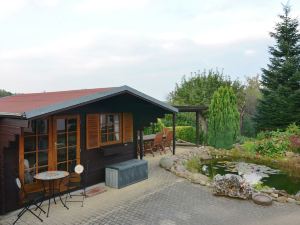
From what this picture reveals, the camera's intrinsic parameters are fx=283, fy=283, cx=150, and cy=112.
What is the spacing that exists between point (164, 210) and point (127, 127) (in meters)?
3.91

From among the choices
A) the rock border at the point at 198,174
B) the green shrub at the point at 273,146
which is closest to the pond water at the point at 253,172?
the rock border at the point at 198,174

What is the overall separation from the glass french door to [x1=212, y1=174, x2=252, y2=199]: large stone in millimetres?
4192

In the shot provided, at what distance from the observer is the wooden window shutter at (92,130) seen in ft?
28.4

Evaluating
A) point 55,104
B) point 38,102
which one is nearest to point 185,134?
point 38,102

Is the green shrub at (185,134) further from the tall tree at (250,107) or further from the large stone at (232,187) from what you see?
the large stone at (232,187)

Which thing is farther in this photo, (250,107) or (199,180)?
(250,107)

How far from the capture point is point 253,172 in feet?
39.4

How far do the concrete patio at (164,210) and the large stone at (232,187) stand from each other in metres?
0.26

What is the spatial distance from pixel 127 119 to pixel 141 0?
232 inches

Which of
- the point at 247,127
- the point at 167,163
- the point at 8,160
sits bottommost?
the point at 167,163

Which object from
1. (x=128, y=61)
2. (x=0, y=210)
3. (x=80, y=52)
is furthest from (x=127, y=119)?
(x=128, y=61)

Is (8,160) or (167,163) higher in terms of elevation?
(8,160)

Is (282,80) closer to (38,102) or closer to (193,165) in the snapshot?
(193,165)

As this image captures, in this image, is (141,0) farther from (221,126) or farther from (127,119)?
(221,126)
